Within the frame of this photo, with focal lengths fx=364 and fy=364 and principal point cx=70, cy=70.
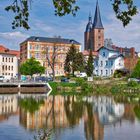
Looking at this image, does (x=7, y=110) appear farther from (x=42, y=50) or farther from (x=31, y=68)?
(x=42, y=50)

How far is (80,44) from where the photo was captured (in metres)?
114

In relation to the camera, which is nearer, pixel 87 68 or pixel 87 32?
pixel 87 68

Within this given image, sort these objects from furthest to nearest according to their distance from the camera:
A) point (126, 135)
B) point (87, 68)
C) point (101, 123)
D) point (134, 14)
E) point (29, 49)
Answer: point (29, 49) → point (87, 68) → point (101, 123) → point (126, 135) → point (134, 14)

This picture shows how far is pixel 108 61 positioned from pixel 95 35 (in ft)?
148

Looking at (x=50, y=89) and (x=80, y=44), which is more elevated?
(x=80, y=44)

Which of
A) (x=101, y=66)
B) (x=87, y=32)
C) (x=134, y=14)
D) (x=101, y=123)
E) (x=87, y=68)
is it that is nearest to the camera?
(x=134, y=14)

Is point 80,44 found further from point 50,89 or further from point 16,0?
point 16,0

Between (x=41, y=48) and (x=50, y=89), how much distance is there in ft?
150

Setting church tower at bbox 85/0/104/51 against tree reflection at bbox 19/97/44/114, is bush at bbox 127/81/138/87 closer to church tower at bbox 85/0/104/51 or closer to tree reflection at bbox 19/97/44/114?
tree reflection at bbox 19/97/44/114

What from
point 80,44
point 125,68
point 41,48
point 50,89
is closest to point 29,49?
point 41,48

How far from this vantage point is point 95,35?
13512 cm

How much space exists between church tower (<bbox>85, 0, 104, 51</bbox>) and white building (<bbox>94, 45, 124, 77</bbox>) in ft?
122

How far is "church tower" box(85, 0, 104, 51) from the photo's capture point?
133125 mm

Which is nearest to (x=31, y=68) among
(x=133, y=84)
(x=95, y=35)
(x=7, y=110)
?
(x=133, y=84)
